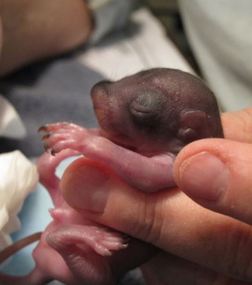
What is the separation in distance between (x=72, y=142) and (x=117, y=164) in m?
0.07

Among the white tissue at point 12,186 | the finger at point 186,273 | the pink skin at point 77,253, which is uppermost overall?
the white tissue at point 12,186

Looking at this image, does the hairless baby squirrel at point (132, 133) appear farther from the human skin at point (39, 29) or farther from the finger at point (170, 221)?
the human skin at point (39, 29)

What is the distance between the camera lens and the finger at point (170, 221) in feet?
2.42

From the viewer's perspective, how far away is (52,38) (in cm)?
145

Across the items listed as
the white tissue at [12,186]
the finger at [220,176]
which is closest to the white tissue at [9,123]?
the white tissue at [12,186]

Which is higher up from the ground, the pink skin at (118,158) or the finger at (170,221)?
the pink skin at (118,158)

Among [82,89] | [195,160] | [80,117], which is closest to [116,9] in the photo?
[82,89]

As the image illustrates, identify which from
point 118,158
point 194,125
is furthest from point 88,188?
point 194,125

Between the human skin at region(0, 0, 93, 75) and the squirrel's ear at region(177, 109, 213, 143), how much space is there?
0.65 m

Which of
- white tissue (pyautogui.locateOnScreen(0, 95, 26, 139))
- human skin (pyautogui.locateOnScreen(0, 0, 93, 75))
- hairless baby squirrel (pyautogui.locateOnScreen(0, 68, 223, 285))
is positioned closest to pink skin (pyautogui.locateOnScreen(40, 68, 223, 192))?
hairless baby squirrel (pyautogui.locateOnScreen(0, 68, 223, 285))

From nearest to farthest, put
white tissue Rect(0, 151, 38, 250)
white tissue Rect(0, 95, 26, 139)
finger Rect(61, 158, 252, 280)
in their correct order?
finger Rect(61, 158, 252, 280) < white tissue Rect(0, 151, 38, 250) < white tissue Rect(0, 95, 26, 139)

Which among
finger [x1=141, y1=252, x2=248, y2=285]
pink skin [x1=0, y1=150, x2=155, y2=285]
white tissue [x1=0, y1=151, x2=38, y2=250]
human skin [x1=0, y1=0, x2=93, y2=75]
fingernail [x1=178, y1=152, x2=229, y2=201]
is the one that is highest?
human skin [x1=0, y1=0, x2=93, y2=75]

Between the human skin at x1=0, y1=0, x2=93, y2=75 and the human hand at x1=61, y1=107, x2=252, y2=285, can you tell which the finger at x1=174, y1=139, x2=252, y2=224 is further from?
the human skin at x1=0, y1=0, x2=93, y2=75

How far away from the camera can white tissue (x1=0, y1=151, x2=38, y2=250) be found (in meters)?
0.88
